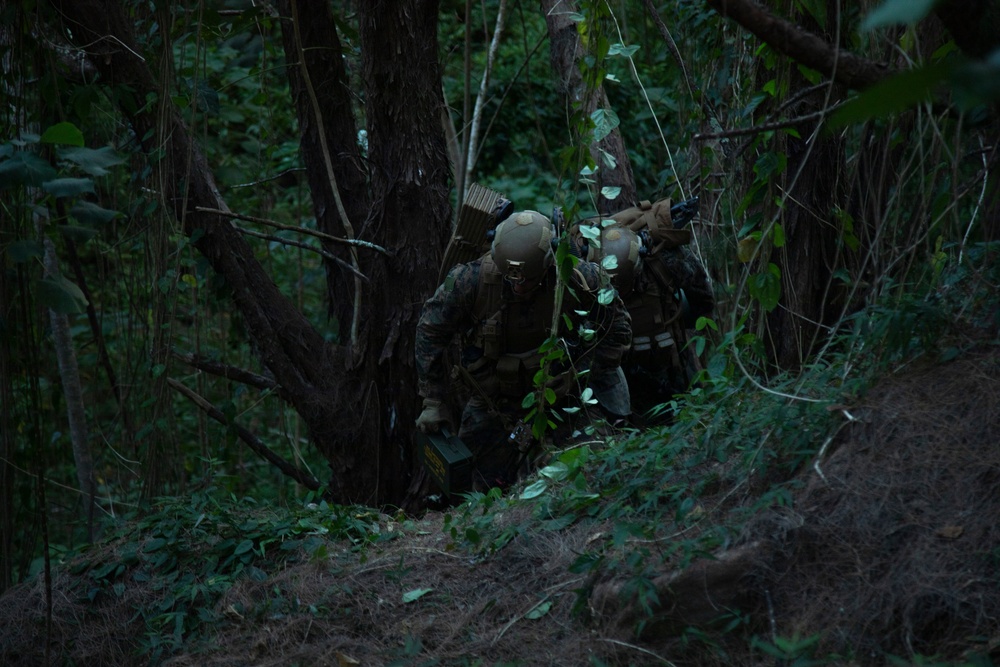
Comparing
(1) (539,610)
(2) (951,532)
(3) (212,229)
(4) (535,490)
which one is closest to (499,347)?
(4) (535,490)

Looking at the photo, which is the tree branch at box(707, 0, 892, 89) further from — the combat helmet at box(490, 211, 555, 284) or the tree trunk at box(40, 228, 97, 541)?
the tree trunk at box(40, 228, 97, 541)

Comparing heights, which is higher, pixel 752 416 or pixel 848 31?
pixel 848 31

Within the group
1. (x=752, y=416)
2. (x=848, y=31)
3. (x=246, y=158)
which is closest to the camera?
(x=752, y=416)

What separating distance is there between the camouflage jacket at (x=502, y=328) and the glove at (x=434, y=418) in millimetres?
76

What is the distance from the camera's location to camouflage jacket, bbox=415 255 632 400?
5031 mm

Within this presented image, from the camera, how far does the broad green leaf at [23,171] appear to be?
2473 millimetres

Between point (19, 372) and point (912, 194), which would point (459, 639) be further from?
point (19, 372)

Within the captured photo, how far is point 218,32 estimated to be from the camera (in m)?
5.30

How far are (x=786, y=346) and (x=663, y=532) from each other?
186 centimetres

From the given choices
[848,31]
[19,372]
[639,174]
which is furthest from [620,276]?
[639,174]

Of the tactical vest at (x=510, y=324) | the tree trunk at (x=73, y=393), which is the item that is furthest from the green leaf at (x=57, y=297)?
the tree trunk at (x=73, y=393)

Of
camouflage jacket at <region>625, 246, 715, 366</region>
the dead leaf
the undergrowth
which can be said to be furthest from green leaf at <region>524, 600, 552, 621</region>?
camouflage jacket at <region>625, 246, 715, 366</region>

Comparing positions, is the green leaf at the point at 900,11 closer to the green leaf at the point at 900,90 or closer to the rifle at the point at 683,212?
the green leaf at the point at 900,90

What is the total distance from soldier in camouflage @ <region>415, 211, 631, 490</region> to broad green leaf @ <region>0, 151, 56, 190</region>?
256 centimetres
